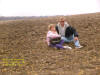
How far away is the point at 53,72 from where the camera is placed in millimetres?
4035

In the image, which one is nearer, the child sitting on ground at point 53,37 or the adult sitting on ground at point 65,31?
the child sitting on ground at point 53,37

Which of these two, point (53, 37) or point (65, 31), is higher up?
point (65, 31)

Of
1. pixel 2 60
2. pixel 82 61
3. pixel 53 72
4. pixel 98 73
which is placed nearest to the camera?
pixel 98 73

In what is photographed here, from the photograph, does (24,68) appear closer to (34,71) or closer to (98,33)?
(34,71)

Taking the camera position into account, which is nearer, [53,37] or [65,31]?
[53,37]

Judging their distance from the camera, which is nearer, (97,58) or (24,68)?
(24,68)

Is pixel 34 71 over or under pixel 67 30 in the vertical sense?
under

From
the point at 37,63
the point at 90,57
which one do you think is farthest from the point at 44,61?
the point at 90,57

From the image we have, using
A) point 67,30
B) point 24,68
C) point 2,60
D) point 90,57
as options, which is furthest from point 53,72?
point 67,30

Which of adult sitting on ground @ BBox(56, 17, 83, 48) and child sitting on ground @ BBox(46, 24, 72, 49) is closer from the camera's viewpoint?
child sitting on ground @ BBox(46, 24, 72, 49)

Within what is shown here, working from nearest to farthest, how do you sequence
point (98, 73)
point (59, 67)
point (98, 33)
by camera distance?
point (98, 73) → point (59, 67) → point (98, 33)

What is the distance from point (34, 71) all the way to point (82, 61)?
1.57 meters

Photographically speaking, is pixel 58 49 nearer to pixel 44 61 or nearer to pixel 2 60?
pixel 44 61

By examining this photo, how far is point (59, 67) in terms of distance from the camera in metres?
4.41
